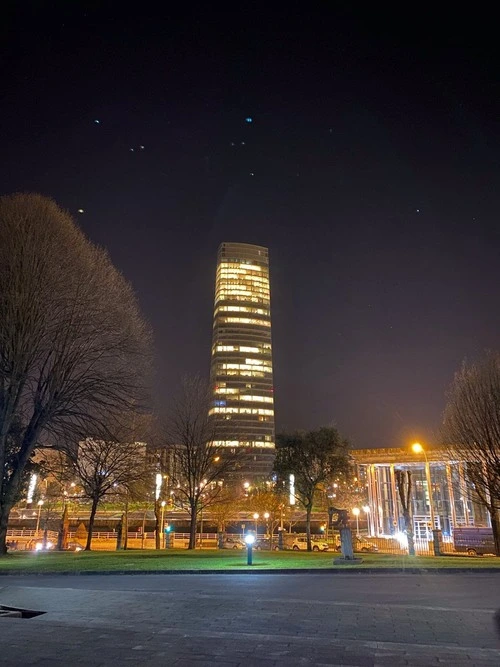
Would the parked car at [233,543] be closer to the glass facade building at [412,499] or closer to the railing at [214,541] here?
the railing at [214,541]

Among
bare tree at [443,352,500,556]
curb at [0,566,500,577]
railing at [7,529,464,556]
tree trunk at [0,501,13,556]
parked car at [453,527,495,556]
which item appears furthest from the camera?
parked car at [453,527,495,556]

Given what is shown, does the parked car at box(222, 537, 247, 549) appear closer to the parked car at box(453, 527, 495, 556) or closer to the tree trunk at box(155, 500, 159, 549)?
the tree trunk at box(155, 500, 159, 549)

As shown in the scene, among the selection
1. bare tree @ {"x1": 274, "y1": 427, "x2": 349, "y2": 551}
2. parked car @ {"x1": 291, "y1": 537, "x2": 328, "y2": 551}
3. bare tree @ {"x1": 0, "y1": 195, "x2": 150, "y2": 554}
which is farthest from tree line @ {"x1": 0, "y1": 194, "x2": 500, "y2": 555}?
parked car @ {"x1": 291, "y1": 537, "x2": 328, "y2": 551}

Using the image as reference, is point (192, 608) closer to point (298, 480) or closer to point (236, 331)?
point (298, 480)

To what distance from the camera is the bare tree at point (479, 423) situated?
2588 cm

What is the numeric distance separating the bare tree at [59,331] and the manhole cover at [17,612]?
10.00 metres

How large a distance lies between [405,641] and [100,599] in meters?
6.29

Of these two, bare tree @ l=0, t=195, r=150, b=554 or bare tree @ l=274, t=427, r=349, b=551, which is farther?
bare tree @ l=274, t=427, r=349, b=551

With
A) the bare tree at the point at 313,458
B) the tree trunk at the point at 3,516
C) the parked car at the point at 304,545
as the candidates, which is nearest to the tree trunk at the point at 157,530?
the bare tree at the point at 313,458

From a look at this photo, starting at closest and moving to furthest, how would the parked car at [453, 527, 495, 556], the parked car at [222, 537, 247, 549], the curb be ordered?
the curb < the parked car at [453, 527, 495, 556] < the parked car at [222, 537, 247, 549]

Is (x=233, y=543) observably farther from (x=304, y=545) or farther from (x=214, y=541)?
(x=214, y=541)

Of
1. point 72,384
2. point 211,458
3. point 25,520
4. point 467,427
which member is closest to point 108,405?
point 72,384

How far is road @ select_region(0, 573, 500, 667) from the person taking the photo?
5.87 m

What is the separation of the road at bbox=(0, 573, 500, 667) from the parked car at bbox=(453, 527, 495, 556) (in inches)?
947
